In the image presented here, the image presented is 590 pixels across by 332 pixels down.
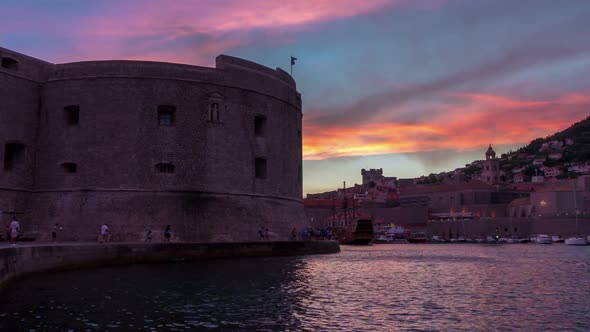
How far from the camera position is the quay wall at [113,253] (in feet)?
56.2

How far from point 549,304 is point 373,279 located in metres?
7.11

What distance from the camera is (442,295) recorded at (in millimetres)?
16547

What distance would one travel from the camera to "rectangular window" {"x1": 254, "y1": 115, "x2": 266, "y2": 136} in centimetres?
3250

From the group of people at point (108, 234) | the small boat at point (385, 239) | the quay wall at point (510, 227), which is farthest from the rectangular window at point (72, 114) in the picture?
the quay wall at point (510, 227)

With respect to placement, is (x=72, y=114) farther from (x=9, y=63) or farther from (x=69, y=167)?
(x=9, y=63)

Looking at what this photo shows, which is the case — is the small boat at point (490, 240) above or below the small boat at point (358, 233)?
below

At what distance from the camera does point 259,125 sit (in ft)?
107

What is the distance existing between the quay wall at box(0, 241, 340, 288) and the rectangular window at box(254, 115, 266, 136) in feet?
21.8

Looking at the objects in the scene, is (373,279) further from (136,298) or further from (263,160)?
(263,160)

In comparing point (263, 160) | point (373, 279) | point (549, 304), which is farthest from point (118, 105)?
point (549, 304)

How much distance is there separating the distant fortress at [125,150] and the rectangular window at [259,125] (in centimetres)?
174

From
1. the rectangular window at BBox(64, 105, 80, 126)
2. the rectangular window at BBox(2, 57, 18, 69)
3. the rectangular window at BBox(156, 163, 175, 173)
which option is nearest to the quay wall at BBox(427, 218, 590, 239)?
the rectangular window at BBox(156, 163, 175, 173)

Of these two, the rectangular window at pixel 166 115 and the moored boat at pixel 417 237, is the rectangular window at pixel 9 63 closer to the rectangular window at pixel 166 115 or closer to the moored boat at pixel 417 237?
the rectangular window at pixel 166 115

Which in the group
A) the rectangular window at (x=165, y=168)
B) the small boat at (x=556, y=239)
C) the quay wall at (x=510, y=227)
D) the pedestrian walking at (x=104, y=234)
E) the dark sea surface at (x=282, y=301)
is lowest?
the dark sea surface at (x=282, y=301)
